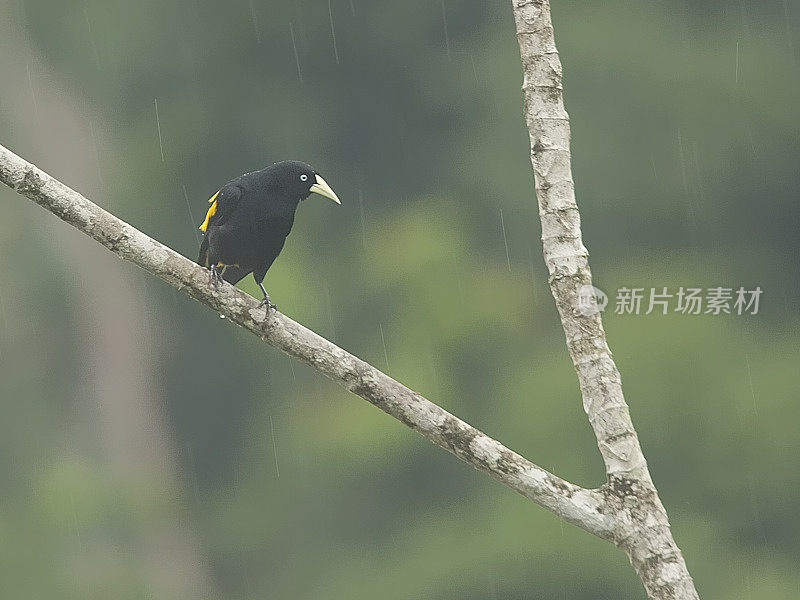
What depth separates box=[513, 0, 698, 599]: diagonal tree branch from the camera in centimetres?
403

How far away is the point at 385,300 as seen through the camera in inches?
558

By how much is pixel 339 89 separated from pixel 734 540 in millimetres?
6033

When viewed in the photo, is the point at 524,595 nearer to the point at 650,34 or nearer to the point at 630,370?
the point at 630,370

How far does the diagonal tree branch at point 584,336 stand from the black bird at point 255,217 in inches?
40.8

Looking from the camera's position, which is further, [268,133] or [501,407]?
[268,133]

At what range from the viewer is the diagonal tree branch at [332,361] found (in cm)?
403

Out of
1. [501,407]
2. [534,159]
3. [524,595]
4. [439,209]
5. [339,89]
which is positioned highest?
[534,159]

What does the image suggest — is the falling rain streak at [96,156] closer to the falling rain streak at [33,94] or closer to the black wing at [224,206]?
the falling rain streak at [33,94]

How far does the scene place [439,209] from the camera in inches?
560

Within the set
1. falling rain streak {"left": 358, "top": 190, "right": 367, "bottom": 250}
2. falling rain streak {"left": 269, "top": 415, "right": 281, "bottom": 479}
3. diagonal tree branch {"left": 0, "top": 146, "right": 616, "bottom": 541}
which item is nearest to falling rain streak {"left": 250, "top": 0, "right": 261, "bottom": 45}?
falling rain streak {"left": 358, "top": 190, "right": 367, "bottom": 250}

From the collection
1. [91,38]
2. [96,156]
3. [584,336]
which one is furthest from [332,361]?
[91,38]

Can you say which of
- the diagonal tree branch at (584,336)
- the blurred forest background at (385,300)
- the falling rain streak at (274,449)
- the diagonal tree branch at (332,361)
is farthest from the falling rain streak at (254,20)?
the diagonal tree branch at (332,361)

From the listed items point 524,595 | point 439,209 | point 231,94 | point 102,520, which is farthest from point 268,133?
point 524,595

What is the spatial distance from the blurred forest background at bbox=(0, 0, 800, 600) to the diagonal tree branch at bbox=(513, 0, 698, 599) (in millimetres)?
8458
